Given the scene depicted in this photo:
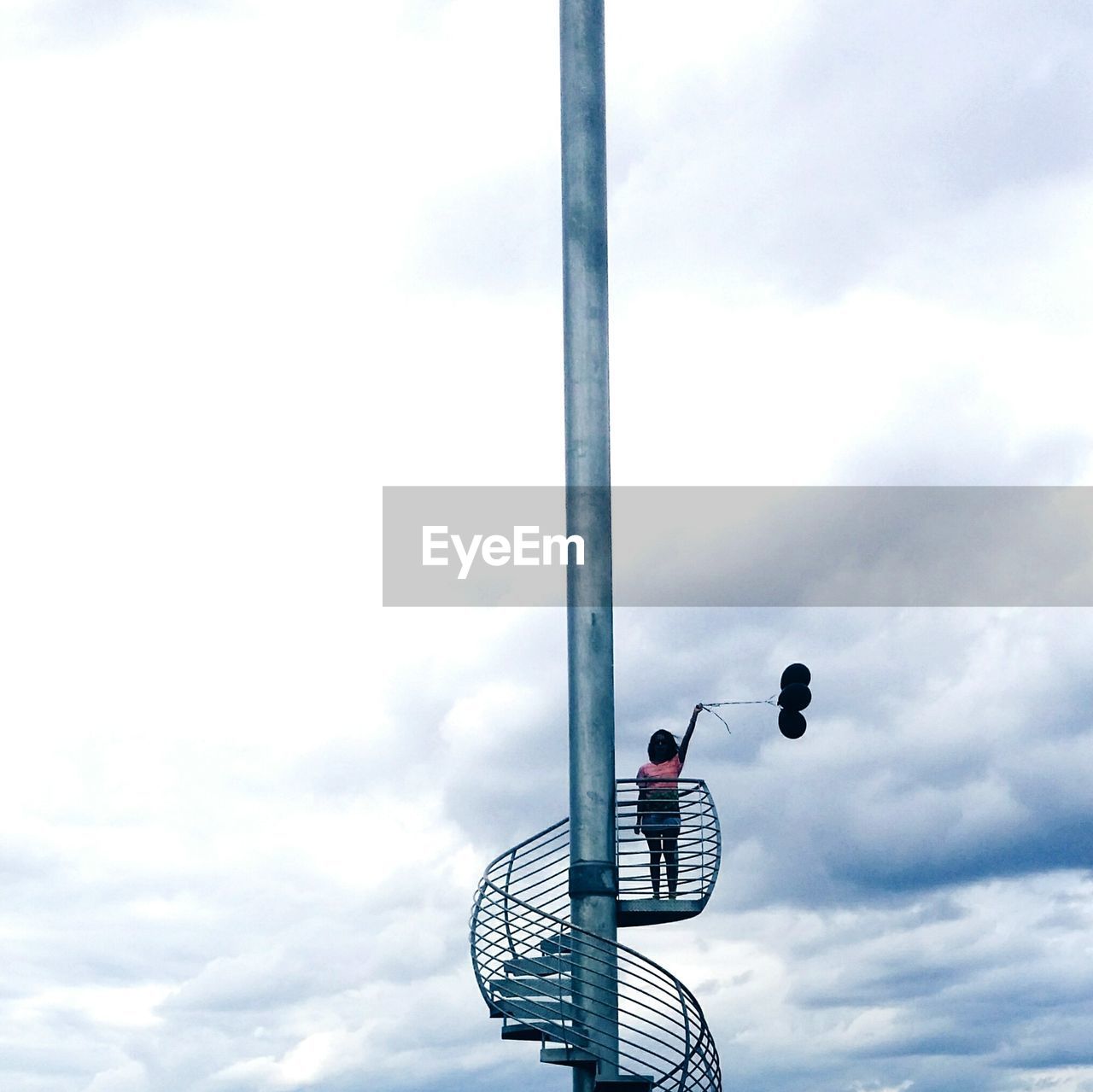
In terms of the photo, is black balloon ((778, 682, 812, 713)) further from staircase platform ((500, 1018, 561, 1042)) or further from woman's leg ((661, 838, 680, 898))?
staircase platform ((500, 1018, 561, 1042))

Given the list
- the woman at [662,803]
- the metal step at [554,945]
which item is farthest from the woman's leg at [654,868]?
the metal step at [554,945]

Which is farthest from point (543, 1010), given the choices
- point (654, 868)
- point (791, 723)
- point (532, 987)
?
point (791, 723)

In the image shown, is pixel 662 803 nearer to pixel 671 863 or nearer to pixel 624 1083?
pixel 671 863

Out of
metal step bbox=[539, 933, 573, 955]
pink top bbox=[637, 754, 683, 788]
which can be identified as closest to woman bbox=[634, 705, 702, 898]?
pink top bbox=[637, 754, 683, 788]

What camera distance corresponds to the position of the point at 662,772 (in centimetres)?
2789

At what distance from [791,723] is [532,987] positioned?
5.38 meters

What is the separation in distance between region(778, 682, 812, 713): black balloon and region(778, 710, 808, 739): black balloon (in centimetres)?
7

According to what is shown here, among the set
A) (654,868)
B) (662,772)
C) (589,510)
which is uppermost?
(589,510)

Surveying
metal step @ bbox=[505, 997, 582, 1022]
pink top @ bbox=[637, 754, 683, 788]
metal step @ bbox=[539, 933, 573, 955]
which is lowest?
metal step @ bbox=[505, 997, 582, 1022]

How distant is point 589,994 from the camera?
26.5 meters

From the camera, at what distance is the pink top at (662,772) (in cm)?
2753

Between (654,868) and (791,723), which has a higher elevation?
(791,723)

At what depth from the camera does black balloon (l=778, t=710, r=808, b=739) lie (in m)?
26.3

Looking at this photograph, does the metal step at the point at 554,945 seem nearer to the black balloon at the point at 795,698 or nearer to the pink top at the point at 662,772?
the pink top at the point at 662,772
